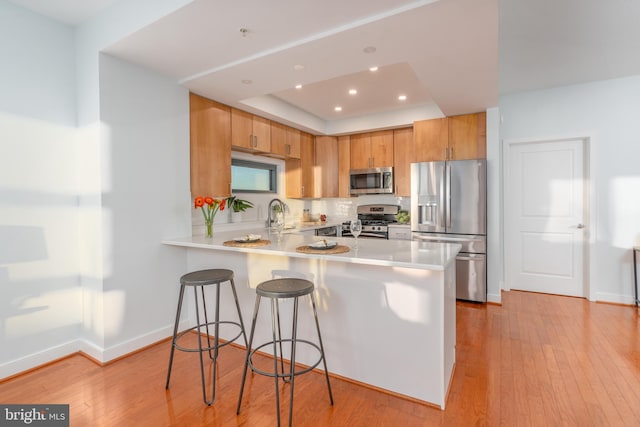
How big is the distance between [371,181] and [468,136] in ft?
5.00

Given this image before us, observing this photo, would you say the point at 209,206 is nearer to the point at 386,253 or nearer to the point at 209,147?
the point at 209,147

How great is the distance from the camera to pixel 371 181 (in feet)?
16.2

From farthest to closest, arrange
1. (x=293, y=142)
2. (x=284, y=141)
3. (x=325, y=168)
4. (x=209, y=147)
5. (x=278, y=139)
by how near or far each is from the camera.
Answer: (x=325, y=168)
(x=293, y=142)
(x=284, y=141)
(x=278, y=139)
(x=209, y=147)

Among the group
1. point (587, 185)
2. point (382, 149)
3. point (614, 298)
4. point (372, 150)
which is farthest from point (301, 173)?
point (614, 298)

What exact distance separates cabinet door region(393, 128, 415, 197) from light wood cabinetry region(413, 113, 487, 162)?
49 centimetres

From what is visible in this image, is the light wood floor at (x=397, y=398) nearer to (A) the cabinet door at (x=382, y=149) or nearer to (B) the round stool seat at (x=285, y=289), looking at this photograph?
(B) the round stool seat at (x=285, y=289)

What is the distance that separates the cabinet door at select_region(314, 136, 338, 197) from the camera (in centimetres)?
520

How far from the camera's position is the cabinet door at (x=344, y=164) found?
5.22m

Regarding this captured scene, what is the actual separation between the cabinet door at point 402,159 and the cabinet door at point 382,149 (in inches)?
3.0

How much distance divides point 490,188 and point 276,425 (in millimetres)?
3448

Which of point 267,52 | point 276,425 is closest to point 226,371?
point 276,425

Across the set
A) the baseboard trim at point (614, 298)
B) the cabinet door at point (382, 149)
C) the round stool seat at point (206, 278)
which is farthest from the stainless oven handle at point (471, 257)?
the round stool seat at point (206, 278)

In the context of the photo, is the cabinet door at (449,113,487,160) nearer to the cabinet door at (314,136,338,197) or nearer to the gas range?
the gas range


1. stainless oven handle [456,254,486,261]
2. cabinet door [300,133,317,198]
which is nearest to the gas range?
cabinet door [300,133,317,198]
